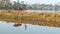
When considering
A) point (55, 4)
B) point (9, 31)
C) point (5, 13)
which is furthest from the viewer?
point (5, 13)

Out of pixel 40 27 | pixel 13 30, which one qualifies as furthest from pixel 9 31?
pixel 40 27

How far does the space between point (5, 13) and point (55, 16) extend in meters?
1.45

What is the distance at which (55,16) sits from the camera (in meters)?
5.45

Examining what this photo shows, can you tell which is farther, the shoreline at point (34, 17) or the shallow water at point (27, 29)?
the shoreline at point (34, 17)

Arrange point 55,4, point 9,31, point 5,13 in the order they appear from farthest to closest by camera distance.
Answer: point 5,13, point 55,4, point 9,31

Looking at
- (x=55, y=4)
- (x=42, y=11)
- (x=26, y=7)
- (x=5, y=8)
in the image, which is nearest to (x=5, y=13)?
(x=5, y=8)

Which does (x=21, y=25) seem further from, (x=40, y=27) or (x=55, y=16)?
(x=55, y=16)

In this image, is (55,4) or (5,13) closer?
(55,4)

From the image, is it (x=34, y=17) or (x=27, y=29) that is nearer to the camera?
(x=27, y=29)

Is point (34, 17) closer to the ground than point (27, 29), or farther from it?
farther from it

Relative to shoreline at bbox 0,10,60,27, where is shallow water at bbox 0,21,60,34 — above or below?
below

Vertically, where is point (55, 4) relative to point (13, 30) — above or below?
above

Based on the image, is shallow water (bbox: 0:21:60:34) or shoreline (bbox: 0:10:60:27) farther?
shoreline (bbox: 0:10:60:27)

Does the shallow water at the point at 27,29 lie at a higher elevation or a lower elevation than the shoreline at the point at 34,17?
lower
